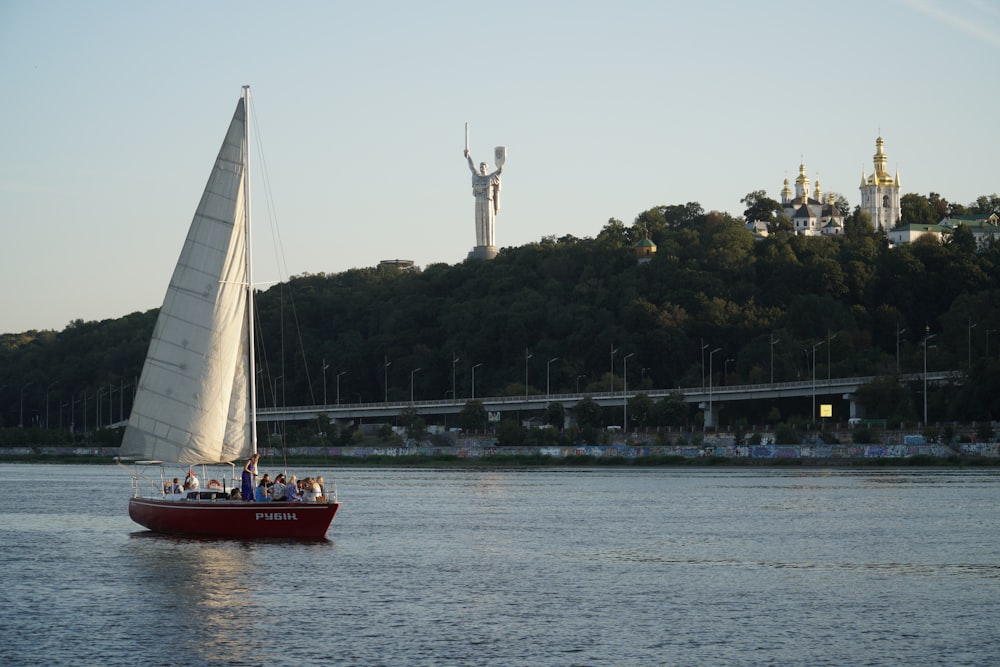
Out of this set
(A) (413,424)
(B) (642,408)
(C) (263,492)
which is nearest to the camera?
(C) (263,492)

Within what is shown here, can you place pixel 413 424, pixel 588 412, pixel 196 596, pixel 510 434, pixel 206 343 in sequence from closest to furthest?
1. pixel 196 596
2. pixel 206 343
3. pixel 588 412
4. pixel 510 434
5. pixel 413 424

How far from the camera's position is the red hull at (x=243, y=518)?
47875 millimetres

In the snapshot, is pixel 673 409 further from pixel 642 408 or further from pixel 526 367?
pixel 526 367

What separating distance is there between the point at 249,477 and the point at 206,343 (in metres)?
4.70

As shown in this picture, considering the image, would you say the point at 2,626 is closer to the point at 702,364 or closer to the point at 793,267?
the point at 702,364

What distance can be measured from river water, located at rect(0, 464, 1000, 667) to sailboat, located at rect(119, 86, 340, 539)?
1.61 metres

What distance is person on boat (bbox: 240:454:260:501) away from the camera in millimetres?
47875

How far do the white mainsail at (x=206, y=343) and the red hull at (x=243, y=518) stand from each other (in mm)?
1727

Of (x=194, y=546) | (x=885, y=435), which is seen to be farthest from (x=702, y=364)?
(x=194, y=546)

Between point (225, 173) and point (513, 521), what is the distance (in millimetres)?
23177

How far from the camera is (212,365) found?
1903 inches

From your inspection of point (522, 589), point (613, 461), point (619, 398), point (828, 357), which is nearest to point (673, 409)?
point (619, 398)

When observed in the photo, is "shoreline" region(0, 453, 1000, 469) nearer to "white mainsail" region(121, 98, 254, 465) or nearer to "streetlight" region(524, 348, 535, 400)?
"streetlight" region(524, 348, 535, 400)

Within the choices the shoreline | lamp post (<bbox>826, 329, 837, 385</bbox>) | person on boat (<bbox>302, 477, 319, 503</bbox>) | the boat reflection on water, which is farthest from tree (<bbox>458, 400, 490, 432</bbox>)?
person on boat (<bbox>302, 477, 319, 503</bbox>)
